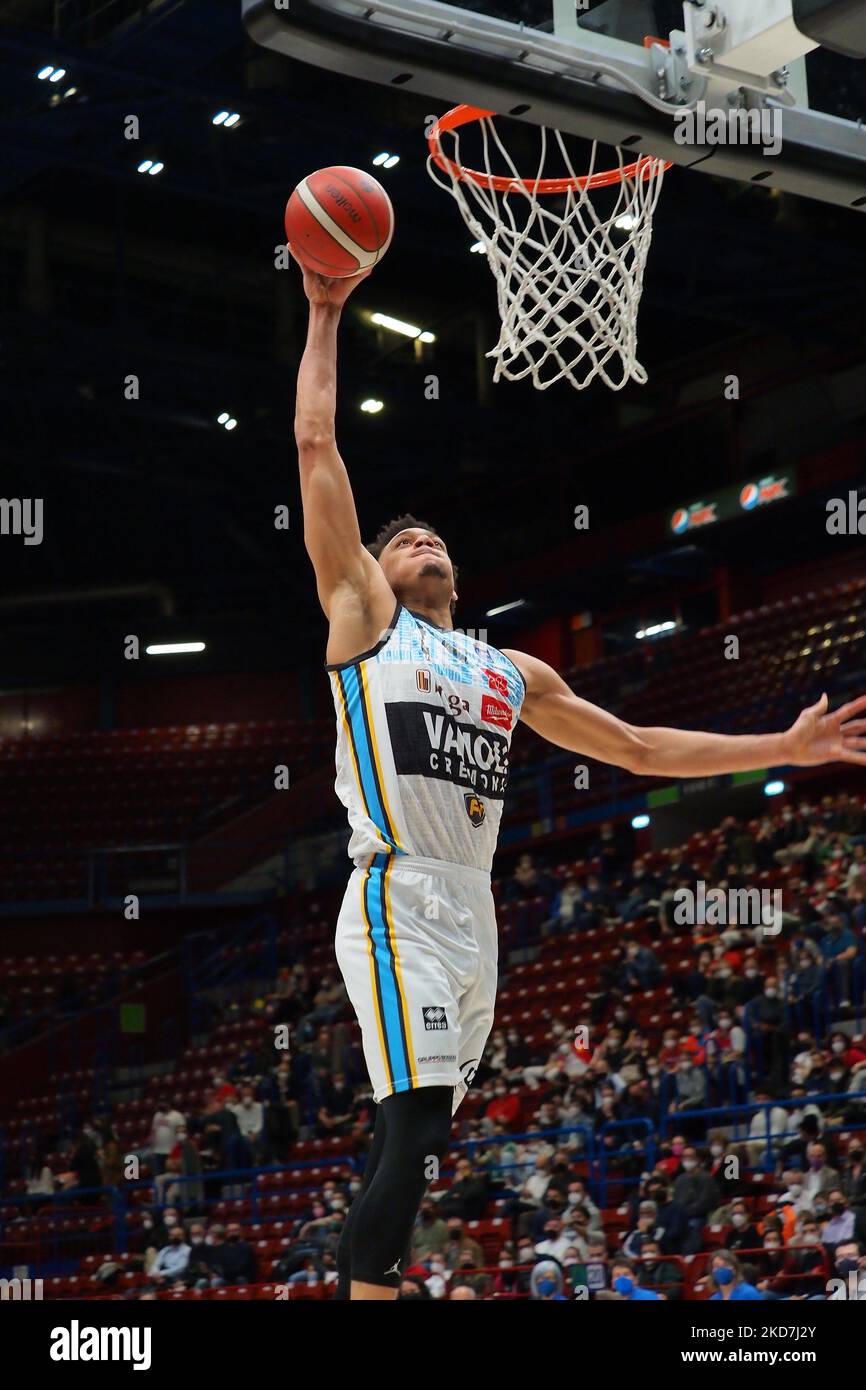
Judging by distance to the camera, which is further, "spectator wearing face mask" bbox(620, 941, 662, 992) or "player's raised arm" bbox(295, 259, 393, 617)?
"spectator wearing face mask" bbox(620, 941, 662, 992)

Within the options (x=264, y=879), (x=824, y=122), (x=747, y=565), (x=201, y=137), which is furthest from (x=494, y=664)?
(x=264, y=879)

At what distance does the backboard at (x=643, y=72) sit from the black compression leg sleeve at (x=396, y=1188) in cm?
336

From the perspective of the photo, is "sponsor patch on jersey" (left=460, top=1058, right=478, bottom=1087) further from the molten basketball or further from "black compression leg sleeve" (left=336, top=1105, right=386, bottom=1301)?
the molten basketball

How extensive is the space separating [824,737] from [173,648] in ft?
73.9

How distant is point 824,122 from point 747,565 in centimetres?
1638

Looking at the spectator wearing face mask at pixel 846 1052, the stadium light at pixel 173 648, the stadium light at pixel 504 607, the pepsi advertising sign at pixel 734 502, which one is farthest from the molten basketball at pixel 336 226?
the stadium light at pixel 173 648

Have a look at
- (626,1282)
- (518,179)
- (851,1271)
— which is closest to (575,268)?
(518,179)

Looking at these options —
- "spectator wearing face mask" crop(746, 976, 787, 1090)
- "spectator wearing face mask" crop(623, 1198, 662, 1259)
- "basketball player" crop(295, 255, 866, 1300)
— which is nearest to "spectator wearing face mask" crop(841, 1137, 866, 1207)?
"spectator wearing face mask" crop(623, 1198, 662, 1259)

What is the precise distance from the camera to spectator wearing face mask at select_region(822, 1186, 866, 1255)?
421 inches

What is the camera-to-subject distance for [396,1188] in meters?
4.01

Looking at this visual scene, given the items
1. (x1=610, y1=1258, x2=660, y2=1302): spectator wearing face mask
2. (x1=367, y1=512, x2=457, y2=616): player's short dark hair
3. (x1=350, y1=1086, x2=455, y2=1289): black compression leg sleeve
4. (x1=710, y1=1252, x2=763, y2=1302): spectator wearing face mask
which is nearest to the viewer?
(x1=350, y1=1086, x2=455, y2=1289): black compression leg sleeve

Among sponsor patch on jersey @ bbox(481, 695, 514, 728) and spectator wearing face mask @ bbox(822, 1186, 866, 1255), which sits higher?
sponsor patch on jersey @ bbox(481, 695, 514, 728)

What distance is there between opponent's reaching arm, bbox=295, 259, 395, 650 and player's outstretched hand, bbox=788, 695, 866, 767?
1.24 metres
